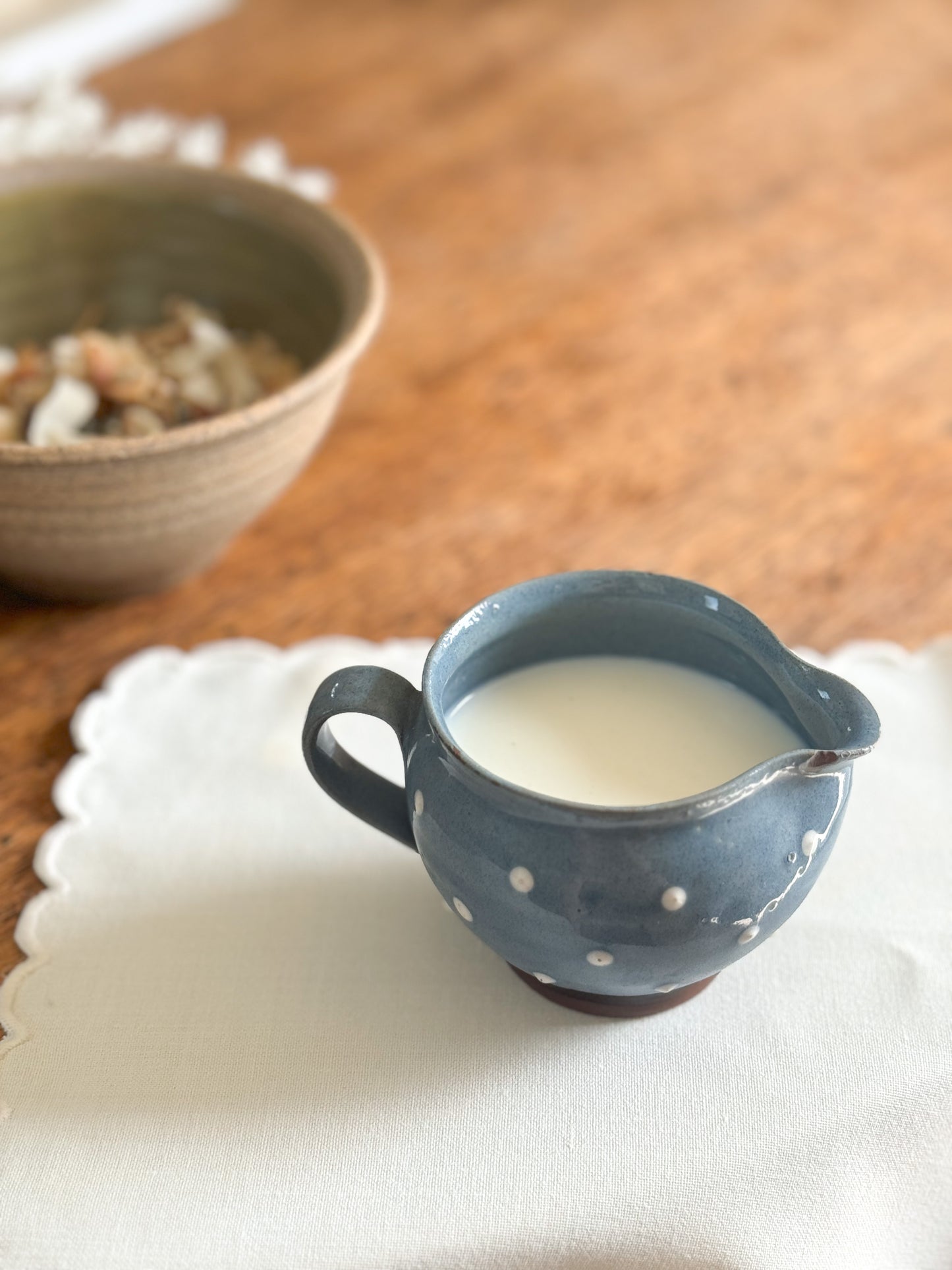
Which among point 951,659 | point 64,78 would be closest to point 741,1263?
point 951,659

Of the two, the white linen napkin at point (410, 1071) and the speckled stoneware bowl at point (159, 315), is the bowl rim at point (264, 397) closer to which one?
the speckled stoneware bowl at point (159, 315)

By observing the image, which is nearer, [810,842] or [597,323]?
[810,842]

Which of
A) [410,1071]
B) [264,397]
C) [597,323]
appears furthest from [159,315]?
[410,1071]

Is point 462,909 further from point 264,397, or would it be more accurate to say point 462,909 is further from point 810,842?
point 264,397

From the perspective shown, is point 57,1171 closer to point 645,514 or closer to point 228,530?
point 228,530

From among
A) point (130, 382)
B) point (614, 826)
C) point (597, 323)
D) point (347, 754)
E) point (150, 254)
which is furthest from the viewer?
point (597, 323)

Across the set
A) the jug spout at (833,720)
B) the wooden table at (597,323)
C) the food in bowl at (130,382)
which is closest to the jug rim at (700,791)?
the jug spout at (833,720)

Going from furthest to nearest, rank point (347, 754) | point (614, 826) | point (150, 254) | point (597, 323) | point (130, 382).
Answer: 1. point (597, 323)
2. point (150, 254)
3. point (130, 382)
4. point (347, 754)
5. point (614, 826)
